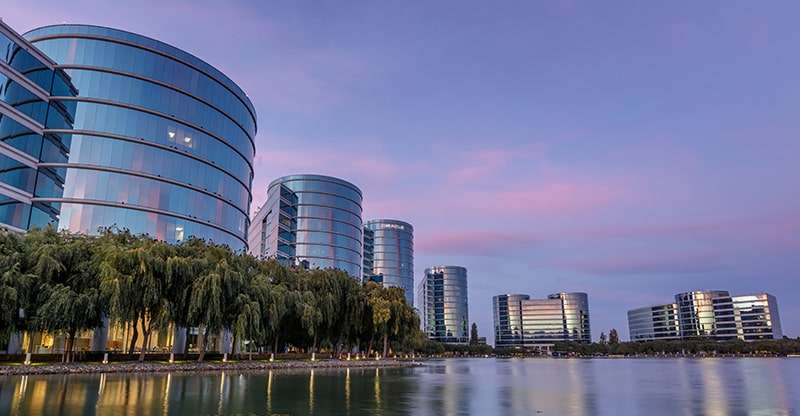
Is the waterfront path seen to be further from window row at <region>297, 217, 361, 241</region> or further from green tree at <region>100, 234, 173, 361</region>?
window row at <region>297, 217, 361, 241</region>

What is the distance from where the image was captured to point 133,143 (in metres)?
65.2

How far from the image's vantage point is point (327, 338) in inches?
2539

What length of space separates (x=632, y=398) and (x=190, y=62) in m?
67.7

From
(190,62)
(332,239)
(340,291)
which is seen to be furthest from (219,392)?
(332,239)

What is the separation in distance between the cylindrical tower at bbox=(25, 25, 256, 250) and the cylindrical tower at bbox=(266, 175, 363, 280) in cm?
5185

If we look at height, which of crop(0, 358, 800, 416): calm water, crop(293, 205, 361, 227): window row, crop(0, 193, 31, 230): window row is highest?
crop(293, 205, 361, 227): window row

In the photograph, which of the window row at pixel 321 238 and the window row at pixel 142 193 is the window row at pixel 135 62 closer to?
the window row at pixel 142 193

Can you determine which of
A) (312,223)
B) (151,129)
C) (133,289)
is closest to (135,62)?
(151,129)

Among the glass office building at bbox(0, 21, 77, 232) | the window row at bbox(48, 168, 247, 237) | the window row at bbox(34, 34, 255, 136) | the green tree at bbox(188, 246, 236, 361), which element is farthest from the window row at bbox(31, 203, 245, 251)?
the green tree at bbox(188, 246, 236, 361)

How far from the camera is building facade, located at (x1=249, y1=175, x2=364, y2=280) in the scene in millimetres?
127125

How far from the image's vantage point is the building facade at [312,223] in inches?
5005

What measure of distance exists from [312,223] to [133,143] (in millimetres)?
71316

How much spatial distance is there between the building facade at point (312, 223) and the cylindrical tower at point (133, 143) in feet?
171

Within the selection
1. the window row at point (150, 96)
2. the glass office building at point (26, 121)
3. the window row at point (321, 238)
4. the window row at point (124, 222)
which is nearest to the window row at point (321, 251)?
the window row at point (321, 238)
